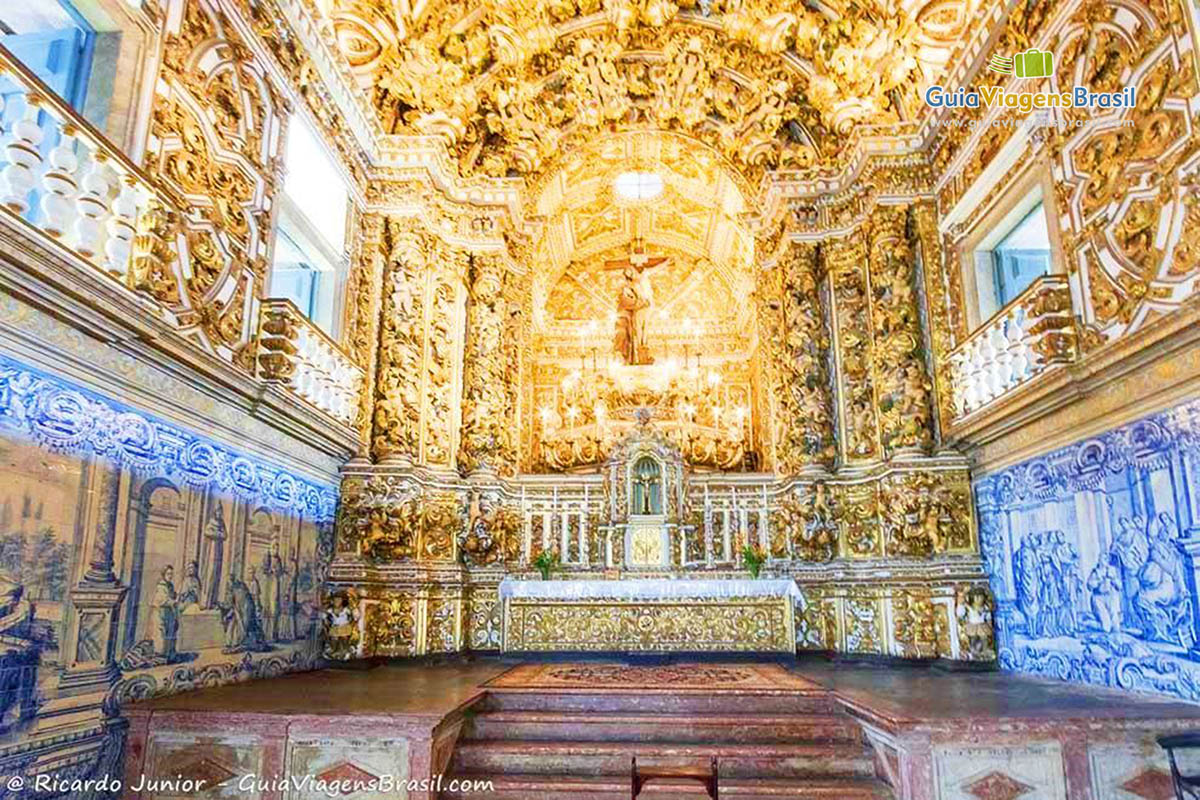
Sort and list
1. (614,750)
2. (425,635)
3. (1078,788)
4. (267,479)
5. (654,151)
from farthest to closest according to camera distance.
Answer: (654,151) < (425,635) < (267,479) < (614,750) < (1078,788)

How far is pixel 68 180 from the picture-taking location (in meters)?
4.91

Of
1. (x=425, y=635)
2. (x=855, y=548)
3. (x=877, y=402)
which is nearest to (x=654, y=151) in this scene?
(x=877, y=402)

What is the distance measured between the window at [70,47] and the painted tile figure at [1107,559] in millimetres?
8343

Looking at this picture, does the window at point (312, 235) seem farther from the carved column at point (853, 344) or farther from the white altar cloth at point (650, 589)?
the carved column at point (853, 344)

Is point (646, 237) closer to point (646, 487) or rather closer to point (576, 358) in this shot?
point (576, 358)

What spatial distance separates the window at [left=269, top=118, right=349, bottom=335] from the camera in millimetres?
9094

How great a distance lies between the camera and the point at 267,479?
780cm

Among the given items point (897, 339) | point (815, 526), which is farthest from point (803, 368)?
point (815, 526)

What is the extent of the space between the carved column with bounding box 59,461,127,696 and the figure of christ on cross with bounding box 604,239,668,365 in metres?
10.8

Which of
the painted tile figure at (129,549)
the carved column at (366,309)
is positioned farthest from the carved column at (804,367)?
the painted tile figure at (129,549)

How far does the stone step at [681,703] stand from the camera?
662 cm

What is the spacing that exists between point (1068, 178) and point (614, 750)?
6435mm

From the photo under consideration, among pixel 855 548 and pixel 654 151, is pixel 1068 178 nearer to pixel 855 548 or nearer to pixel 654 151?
pixel 855 548

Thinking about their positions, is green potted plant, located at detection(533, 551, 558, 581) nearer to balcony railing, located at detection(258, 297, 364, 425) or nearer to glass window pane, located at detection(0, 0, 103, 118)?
balcony railing, located at detection(258, 297, 364, 425)
